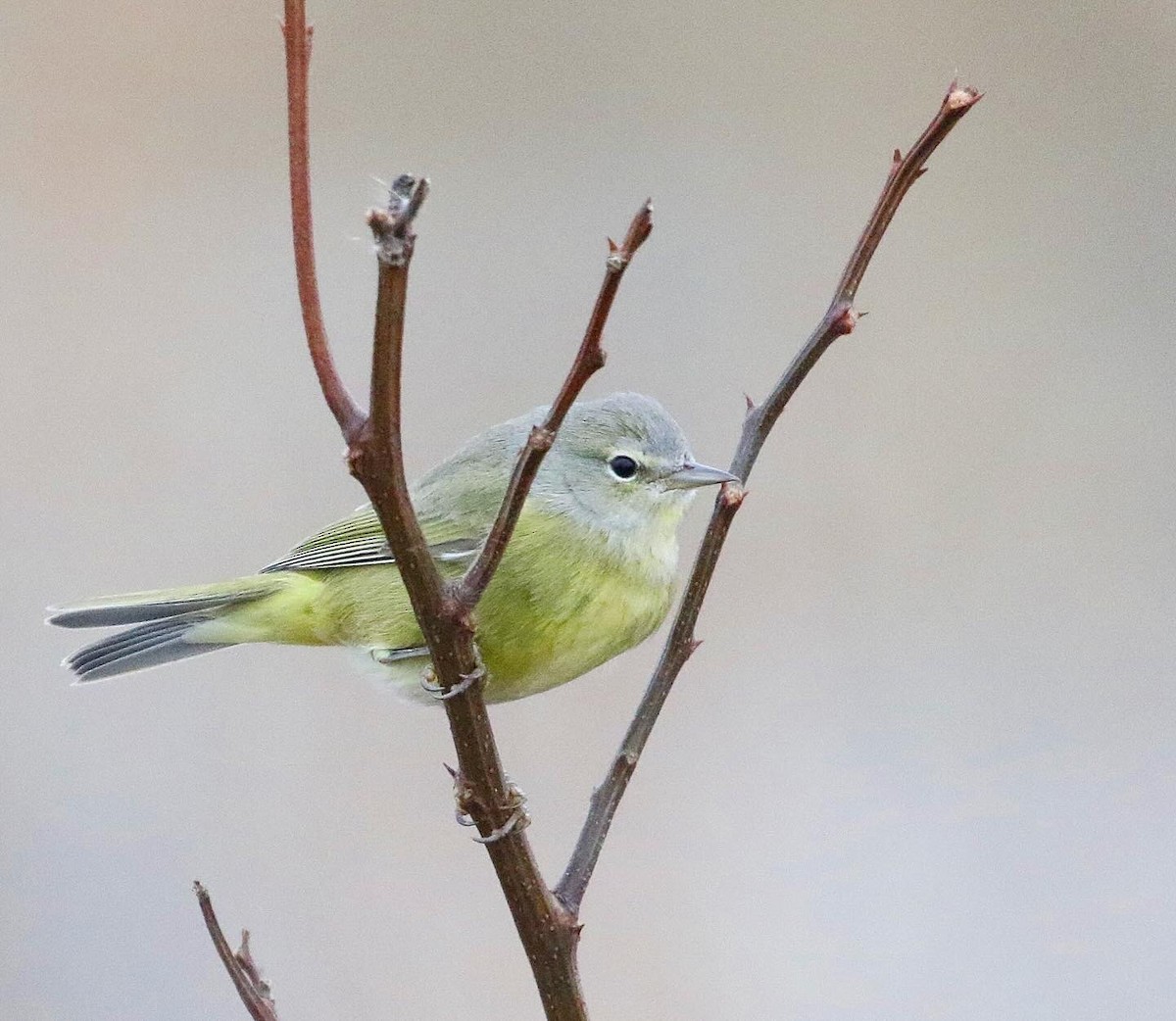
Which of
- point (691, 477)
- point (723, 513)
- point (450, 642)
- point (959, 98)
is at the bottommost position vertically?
point (450, 642)

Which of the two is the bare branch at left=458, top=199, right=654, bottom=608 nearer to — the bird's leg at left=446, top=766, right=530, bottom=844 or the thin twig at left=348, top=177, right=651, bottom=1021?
the thin twig at left=348, top=177, right=651, bottom=1021

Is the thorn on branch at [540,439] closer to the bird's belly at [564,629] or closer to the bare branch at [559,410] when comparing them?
the bare branch at [559,410]

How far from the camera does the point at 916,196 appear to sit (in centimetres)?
315

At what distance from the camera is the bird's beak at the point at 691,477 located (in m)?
1.58

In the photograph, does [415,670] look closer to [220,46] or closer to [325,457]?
[325,457]

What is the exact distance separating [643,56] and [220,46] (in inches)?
39.5

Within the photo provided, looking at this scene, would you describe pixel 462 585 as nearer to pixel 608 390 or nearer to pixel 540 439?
pixel 540 439

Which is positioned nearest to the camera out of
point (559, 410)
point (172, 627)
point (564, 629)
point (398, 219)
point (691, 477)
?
point (398, 219)

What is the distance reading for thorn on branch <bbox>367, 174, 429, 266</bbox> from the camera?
2.22ft

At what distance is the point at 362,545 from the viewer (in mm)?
1680

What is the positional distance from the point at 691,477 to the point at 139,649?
78cm

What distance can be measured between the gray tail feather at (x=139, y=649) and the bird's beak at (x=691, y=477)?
66 centimetres

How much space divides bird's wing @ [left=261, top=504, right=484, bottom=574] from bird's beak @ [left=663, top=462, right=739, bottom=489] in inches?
10.6

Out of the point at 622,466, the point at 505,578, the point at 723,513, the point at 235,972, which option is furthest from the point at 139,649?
the point at 723,513
